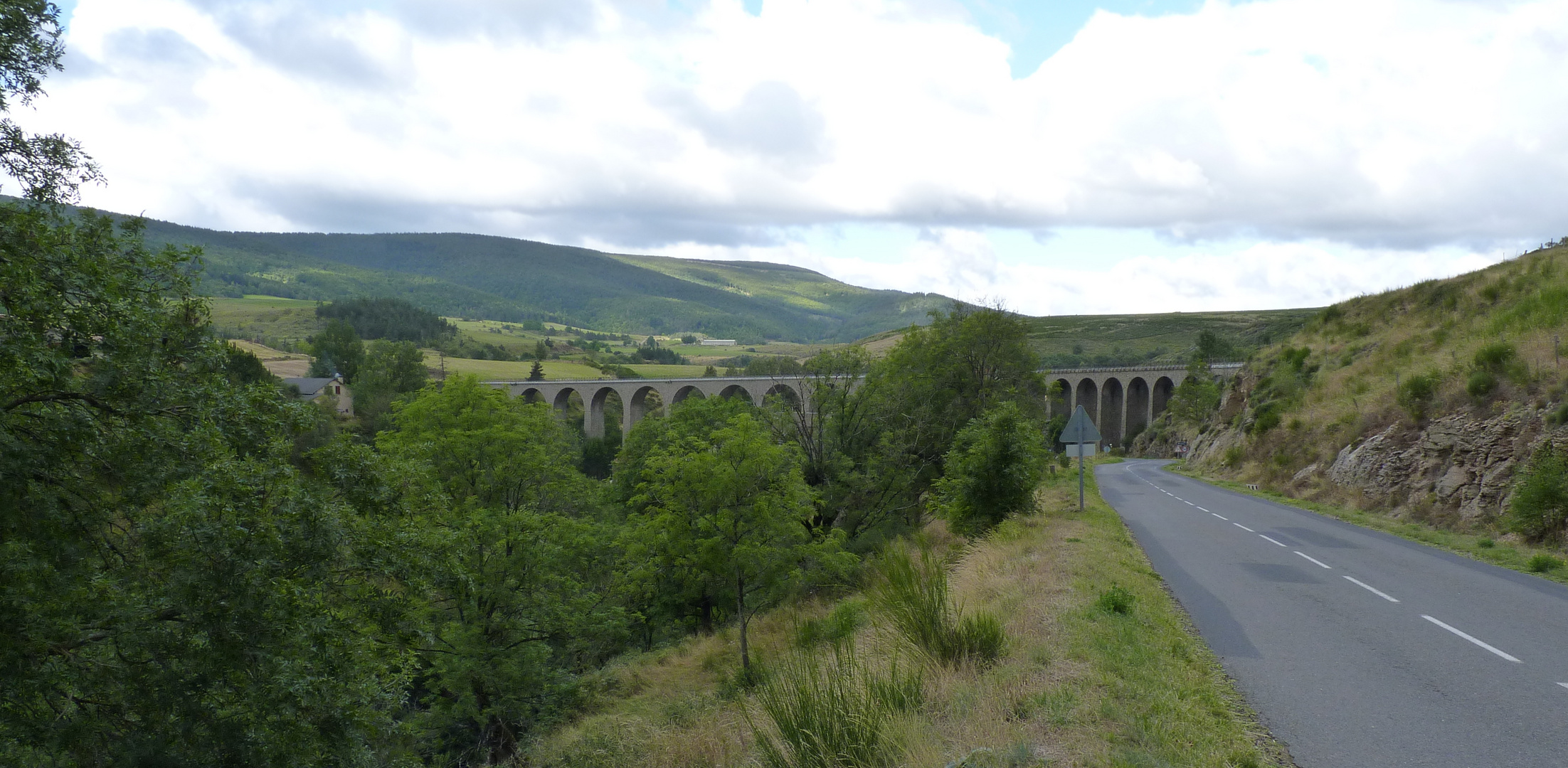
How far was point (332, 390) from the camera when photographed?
78812 millimetres

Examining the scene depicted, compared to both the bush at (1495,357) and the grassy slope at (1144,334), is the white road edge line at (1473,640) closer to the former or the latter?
the bush at (1495,357)

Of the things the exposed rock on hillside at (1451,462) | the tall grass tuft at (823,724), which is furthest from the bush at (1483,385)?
the tall grass tuft at (823,724)

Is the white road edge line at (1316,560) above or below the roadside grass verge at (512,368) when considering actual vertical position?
above

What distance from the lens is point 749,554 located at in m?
20.2

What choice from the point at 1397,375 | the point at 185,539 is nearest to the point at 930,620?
the point at 185,539

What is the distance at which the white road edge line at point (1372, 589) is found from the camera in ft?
32.1

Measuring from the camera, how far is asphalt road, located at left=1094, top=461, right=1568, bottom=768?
5.40 m

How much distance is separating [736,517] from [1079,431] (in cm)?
835

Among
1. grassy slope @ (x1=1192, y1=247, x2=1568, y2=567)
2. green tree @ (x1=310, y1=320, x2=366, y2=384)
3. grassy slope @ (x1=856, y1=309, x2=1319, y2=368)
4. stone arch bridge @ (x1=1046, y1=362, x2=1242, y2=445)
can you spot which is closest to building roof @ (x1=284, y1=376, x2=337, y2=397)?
green tree @ (x1=310, y1=320, x2=366, y2=384)

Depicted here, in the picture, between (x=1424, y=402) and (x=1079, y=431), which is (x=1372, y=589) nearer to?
(x=1079, y=431)

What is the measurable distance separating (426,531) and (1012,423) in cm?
1136

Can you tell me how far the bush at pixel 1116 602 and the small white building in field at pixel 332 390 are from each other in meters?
78.5

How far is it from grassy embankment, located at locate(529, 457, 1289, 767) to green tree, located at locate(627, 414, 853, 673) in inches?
252

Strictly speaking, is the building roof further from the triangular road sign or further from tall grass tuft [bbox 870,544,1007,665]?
tall grass tuft [bbox 870,544,1007,665]
